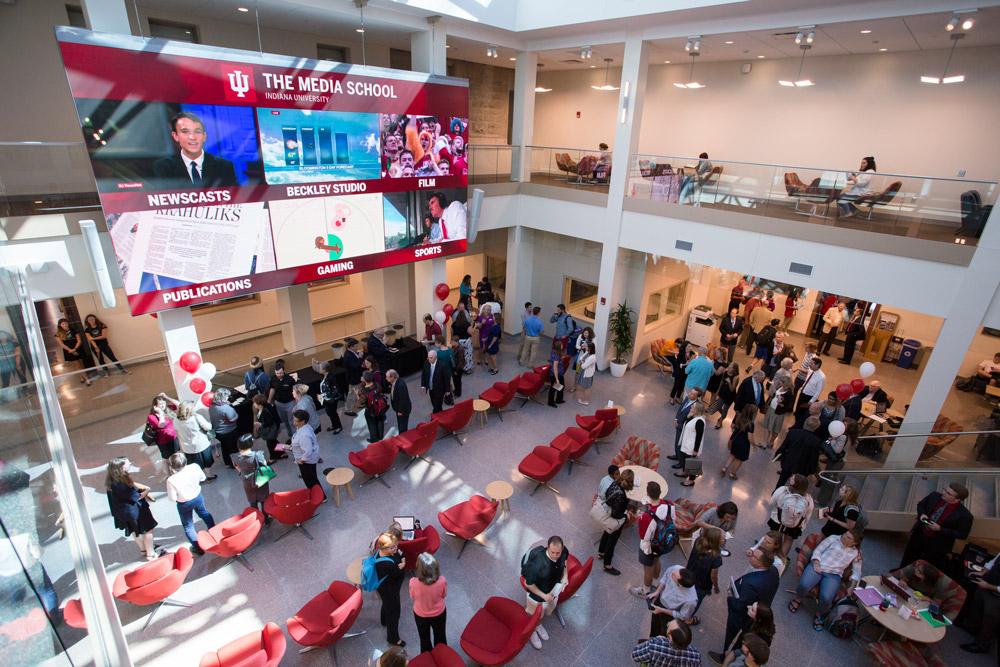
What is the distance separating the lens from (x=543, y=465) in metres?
8.07

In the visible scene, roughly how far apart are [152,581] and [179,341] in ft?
13.2

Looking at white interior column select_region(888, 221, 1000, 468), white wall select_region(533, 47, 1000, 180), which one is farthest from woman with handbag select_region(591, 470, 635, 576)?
white wall select_region(533, 47, 1000, 180)

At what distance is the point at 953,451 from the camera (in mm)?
7367

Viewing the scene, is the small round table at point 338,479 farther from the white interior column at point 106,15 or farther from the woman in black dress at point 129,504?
the white interior column at point 106,15

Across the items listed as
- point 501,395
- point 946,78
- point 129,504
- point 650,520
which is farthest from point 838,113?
point 129,504

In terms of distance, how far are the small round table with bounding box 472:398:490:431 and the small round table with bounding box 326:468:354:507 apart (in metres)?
2.82

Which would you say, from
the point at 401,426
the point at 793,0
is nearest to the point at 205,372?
the point at 401,426

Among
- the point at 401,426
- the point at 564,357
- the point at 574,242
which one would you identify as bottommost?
the point at 401,426

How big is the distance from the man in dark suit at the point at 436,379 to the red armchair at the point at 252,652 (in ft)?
Result: 17.4

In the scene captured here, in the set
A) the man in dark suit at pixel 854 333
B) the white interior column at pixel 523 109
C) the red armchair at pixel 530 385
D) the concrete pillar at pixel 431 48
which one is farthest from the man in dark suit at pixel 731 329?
the concrete pillar at pixel 431 48

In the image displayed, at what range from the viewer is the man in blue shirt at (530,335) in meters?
12.1

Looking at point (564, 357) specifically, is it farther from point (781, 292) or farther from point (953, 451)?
point (781, 292)

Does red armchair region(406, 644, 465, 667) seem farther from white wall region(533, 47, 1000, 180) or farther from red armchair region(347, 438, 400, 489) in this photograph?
white wall region(533, 47, 1000, 180)

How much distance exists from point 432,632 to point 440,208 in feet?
28.5
